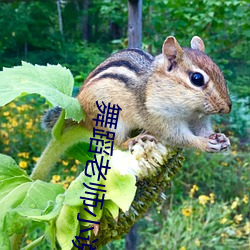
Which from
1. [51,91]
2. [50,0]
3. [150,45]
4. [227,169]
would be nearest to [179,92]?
[51,91]

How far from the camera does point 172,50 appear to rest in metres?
0.78

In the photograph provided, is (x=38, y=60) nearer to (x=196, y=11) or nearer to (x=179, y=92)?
(x=196, y=11)

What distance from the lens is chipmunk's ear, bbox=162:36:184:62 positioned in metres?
0.76

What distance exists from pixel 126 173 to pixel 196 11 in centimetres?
170

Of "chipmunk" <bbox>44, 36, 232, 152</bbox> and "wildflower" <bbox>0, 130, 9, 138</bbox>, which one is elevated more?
"wildflower" <bbox>0, 130, 9, 138</bbox>

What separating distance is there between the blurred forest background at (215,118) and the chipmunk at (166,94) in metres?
0.41

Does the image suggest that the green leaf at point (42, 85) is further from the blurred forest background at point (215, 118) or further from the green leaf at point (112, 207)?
the blurred forest background at point (215, 118)

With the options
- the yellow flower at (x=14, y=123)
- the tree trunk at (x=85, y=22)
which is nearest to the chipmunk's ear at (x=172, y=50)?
the yellow flower at (x=14, y=123)

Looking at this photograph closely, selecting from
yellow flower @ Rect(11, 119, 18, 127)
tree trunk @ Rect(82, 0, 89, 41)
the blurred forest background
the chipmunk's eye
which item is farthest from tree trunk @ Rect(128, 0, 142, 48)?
tree trunk @ Rect(82, 0, 89, 41)

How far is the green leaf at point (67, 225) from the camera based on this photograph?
500mm

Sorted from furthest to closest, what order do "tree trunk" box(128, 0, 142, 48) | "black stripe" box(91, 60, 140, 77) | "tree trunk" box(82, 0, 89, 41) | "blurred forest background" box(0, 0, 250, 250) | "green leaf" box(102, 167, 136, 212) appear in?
"tree trunk" box(82, 0, 89, 41), "blurred forest background" box(0, 0, 250, 250), "tree trunk" box(128, 0, 142, 48), "black stripe" box(91, 60, 140, 77), "green leaf" box(102, 167, 136, 212)

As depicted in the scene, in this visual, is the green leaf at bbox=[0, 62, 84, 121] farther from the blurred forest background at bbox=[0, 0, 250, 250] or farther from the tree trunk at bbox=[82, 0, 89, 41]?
the tree trunk at bbox=[82, 0, 89, 41]

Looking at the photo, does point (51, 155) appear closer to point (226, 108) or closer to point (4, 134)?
point (226, 108)

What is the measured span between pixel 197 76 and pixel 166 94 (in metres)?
0.09
